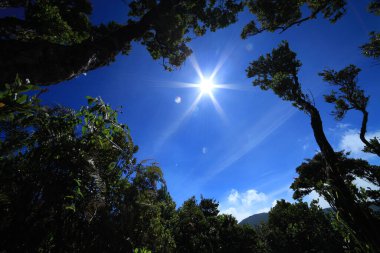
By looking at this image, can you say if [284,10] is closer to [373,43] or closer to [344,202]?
[373,43]

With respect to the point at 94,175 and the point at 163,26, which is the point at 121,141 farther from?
the point at 163,26

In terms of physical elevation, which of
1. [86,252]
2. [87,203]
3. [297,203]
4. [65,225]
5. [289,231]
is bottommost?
[86,252]

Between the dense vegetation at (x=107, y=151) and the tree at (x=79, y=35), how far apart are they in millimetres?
Answer: 49

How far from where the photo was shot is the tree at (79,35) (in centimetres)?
691

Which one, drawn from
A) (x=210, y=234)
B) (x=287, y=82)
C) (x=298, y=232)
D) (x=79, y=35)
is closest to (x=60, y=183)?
(x=79, y=35)

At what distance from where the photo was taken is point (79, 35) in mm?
12078

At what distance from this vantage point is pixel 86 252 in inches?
117

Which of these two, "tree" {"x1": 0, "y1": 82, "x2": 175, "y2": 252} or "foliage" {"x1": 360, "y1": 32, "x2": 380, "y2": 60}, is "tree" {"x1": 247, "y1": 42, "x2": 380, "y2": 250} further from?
"tree" {"x1": 0, "y1": 82, "x2": 175, "y2": 252}

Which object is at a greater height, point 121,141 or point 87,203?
point 121,141

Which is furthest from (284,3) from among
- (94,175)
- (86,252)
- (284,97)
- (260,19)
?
(86,252)

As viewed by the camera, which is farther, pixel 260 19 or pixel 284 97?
pixel 284 97

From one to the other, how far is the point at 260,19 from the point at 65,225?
1430 centimetres

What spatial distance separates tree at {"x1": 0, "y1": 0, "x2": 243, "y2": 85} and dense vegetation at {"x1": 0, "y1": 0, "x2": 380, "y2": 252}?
0.05 meters

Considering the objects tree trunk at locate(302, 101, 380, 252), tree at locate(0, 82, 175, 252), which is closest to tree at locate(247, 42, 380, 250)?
tree trunk at locate(302, 101, 380, 252)
